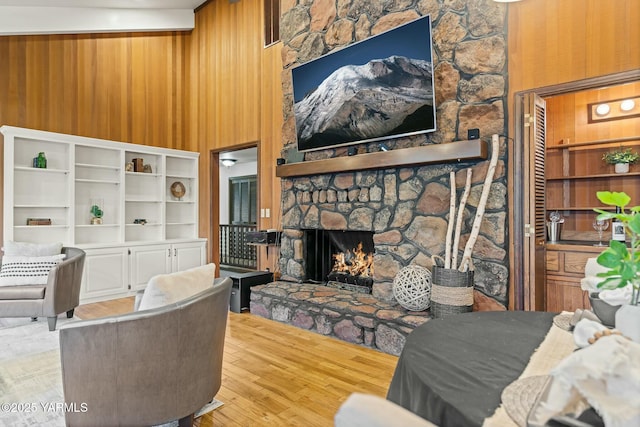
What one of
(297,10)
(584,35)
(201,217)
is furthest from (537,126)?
(201,217)

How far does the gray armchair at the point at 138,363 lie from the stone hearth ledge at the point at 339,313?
1653 millimetres

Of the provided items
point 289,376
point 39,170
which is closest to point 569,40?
point 289,376

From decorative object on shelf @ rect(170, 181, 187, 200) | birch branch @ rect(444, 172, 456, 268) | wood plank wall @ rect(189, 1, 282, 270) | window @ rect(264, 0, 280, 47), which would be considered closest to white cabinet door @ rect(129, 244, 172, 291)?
wood plank wall @ rect(189, 1, 282, 270)

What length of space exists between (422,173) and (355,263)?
134 centimetres

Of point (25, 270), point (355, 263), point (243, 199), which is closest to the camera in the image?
point (25, 270)

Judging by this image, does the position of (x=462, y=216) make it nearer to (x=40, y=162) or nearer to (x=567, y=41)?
(x=567, y=41)

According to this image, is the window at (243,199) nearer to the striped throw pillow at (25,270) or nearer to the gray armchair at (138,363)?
the striped throw pillow at (25,270)

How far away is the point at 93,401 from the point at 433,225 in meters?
2.72

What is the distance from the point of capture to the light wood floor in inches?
82.7

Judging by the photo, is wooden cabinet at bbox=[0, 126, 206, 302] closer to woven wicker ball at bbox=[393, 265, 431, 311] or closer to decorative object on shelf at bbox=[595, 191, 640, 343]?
woven wicker ball at bbox=[393, 265, 431, 311]

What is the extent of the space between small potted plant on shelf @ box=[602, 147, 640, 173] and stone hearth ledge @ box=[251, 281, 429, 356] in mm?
2424

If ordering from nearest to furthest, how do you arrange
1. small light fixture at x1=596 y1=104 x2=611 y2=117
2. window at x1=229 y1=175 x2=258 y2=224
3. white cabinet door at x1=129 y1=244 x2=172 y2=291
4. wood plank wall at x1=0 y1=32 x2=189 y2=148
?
small light fixture at x1=596 y1=104 x2=611 y2=117, wood plank wall at x1=0 y1=32 x2=189 y2=148, white cabinet door at x1=129 y1=244 x2=172 y2=291, window at x1=229 y1=175 x2=258 y2=224

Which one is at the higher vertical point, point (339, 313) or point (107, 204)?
point (107, 204)

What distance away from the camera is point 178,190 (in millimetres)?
6102
